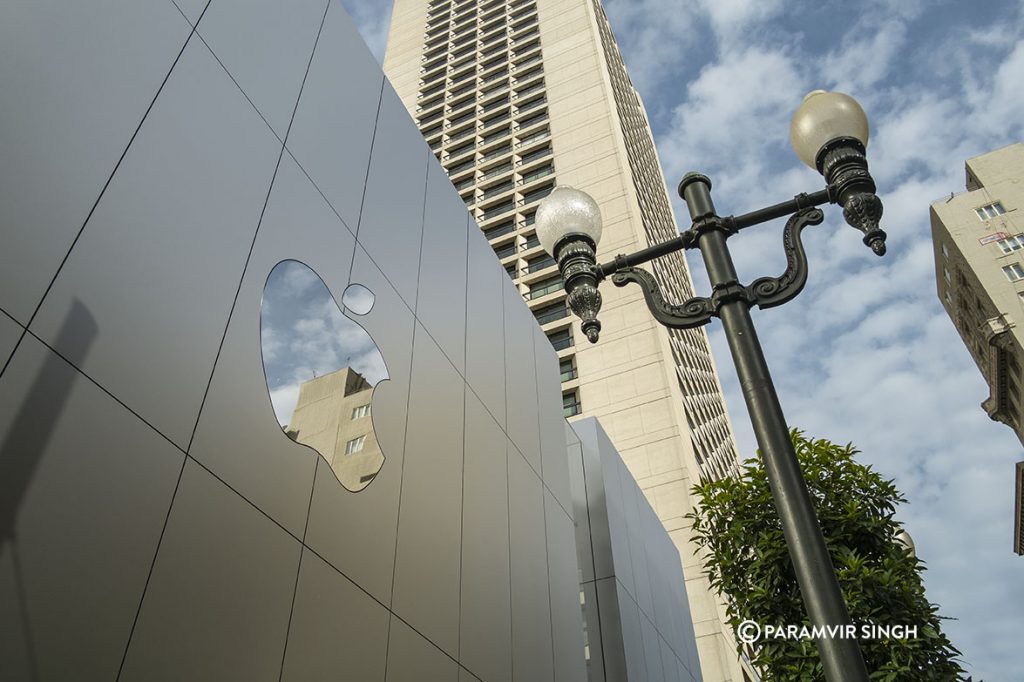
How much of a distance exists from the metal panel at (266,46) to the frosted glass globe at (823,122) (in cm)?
432

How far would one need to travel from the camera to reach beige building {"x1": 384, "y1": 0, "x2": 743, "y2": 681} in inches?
1229

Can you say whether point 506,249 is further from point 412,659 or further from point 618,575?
point 412,659

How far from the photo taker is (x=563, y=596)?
10578mm

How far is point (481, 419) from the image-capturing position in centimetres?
934

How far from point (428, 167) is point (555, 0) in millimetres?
51319

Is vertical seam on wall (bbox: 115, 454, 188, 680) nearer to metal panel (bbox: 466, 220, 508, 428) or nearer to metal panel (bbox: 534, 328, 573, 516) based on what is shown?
metal panel (bbox: 466, 220, 508, 428)

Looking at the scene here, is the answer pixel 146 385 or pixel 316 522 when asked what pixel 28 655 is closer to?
pixel 146 385

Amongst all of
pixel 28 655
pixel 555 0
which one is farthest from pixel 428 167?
pixel 555 0

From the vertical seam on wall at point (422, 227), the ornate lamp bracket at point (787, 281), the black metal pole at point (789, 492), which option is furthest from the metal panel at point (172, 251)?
the ornate lamp bracket at point (787, 281)

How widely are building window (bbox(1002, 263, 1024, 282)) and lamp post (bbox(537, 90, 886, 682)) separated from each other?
59277mm

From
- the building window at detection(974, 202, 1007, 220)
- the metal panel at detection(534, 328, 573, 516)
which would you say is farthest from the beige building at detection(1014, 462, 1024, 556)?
the metal panel at detection(534, 328, 573, 516)

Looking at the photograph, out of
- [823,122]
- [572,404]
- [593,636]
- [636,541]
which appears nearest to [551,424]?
[593,636]

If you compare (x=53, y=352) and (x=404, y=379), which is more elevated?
(x=404, y=379)

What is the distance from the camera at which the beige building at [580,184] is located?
1229 inches
